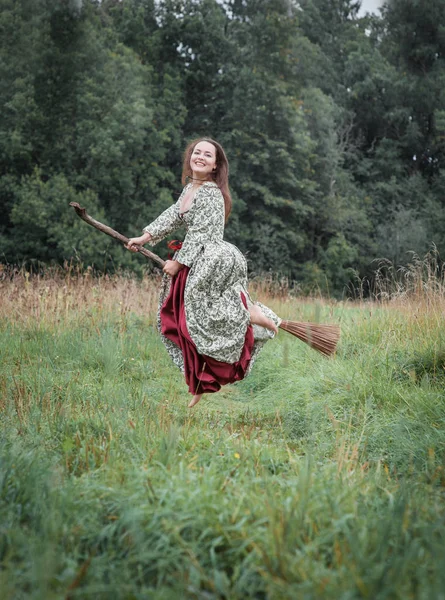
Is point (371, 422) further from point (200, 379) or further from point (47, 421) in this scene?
point (47, 421)

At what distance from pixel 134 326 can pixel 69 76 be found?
50.5 ft

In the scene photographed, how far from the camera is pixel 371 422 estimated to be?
409 centimetres

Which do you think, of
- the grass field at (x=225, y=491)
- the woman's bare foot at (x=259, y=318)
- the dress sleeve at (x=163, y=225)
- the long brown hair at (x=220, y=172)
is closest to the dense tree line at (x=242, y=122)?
the long brown hair at (x=220, y=172)

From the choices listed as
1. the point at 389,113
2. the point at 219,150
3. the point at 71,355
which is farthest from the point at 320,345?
the point at 389,113

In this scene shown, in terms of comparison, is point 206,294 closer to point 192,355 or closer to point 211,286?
point 211,286

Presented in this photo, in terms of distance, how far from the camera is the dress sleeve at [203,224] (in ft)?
14.8

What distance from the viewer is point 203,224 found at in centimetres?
458

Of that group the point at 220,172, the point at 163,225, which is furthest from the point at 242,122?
the point at 163,225

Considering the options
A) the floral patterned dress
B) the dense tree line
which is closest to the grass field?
the floral patterned dress

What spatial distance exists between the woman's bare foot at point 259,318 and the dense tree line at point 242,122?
36.4ft

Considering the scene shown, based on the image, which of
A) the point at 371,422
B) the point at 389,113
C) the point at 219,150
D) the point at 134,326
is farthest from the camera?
the point at 389,113

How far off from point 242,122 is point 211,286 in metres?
20.2

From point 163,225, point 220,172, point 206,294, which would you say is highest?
point 220,172

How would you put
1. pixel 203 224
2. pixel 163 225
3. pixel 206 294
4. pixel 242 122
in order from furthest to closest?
pixel 242 122 < pixel 163 225 < pixel 203 224 < pixel 206 294
